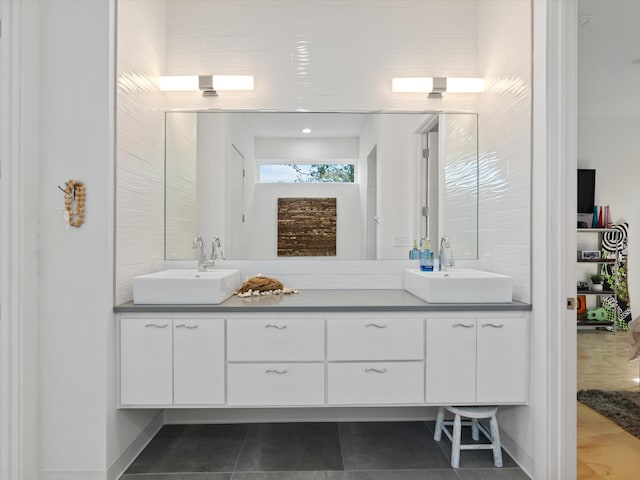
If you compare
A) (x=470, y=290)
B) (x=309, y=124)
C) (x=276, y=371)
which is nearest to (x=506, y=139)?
(x=470, y=290)

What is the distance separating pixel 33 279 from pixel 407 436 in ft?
7.13

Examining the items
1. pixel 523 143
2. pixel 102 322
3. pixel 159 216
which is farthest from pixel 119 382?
pixel 523 143

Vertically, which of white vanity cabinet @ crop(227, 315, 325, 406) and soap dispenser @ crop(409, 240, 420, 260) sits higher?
soap dispenser @ crop(409, 240, 420, 260)

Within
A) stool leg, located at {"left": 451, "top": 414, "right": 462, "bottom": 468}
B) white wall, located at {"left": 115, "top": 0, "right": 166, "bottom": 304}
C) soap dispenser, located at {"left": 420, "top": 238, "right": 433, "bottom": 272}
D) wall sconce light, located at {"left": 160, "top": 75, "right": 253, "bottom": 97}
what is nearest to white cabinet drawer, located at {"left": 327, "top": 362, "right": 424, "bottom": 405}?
stool leg, located at {"left": 451, "top": 414, "right": 462, "bottom": 468}

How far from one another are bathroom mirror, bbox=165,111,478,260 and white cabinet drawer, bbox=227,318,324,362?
0.76m

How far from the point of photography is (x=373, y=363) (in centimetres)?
210

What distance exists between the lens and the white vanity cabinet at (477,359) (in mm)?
2094

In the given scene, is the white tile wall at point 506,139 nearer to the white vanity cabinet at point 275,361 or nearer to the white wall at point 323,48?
the white wall at point 323,48

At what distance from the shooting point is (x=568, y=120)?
1.94m

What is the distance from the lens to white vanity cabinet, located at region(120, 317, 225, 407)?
80.6 inches

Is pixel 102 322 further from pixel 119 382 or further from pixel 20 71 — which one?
pixel 20 71

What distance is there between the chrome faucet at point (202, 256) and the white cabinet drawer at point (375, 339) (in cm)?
94

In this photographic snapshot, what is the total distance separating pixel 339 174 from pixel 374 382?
136 centimetres

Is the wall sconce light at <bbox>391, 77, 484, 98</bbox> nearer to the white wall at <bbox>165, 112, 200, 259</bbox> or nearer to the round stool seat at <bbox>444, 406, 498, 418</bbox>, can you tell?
the white wall at <bbox>165, 112, 200, 259</bbox>
